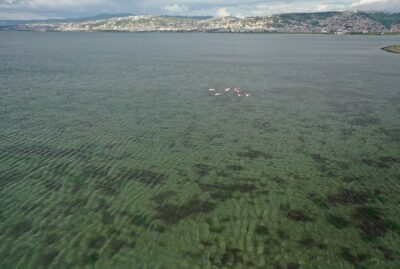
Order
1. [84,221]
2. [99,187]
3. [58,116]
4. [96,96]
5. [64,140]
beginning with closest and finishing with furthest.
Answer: [84,221] → [99,187] → [64,140] → [58,116] → [96,96]

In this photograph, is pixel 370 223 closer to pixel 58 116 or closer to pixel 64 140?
pixel 64 140

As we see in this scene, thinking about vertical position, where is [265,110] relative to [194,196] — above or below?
below

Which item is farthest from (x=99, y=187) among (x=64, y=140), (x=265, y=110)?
(x=265, y=110)

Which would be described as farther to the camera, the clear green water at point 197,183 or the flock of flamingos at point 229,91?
the flock of flamingos at point 229,91

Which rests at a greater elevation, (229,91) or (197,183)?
(197,183)

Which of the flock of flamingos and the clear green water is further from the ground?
the clear green water

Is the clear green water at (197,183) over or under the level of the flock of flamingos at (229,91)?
over

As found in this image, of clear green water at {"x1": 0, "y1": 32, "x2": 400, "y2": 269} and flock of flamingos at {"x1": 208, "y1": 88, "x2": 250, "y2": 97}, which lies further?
flock of flamingos at {"x1": 208, "y1": 88, "x2": 250, "y2": 97}

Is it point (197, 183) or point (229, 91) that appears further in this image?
point (229, 91)
